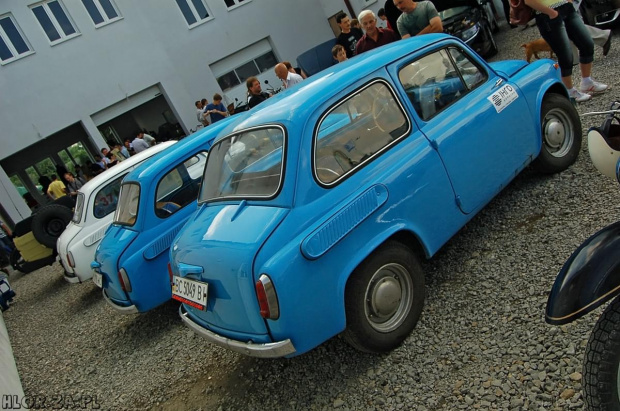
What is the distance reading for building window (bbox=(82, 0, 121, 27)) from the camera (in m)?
16.7

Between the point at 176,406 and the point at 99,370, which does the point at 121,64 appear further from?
the point at 176,406

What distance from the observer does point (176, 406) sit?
3332 mm

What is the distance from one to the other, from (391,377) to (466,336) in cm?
53

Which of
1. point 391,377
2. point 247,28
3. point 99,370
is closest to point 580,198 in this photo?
point 391,377

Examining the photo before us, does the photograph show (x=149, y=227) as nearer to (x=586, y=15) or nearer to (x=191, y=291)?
(x=191, y=291)

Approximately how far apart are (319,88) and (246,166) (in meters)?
0.75

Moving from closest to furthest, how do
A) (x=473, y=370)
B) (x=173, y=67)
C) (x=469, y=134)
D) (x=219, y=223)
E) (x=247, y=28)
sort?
(x=473, y=370) < (x=219, y=223) < (x=469, y=134) < (x=173, y=67) < (x=247, y=28)

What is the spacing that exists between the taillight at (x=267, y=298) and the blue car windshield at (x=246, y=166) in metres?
0.60

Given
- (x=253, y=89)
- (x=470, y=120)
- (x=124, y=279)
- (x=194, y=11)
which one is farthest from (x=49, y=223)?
(x=194, y=11)

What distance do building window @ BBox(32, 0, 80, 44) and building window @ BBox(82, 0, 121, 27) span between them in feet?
2.78

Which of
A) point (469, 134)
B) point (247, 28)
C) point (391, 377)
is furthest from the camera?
point (247, 28)

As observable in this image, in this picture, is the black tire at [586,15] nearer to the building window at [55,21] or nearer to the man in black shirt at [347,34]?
the man in black shirt at [347,34]

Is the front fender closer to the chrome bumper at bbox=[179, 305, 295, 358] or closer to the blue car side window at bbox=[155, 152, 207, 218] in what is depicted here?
the chrome bumper at bbox=[179, 305, 295, 358]

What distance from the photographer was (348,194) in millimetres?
2699
